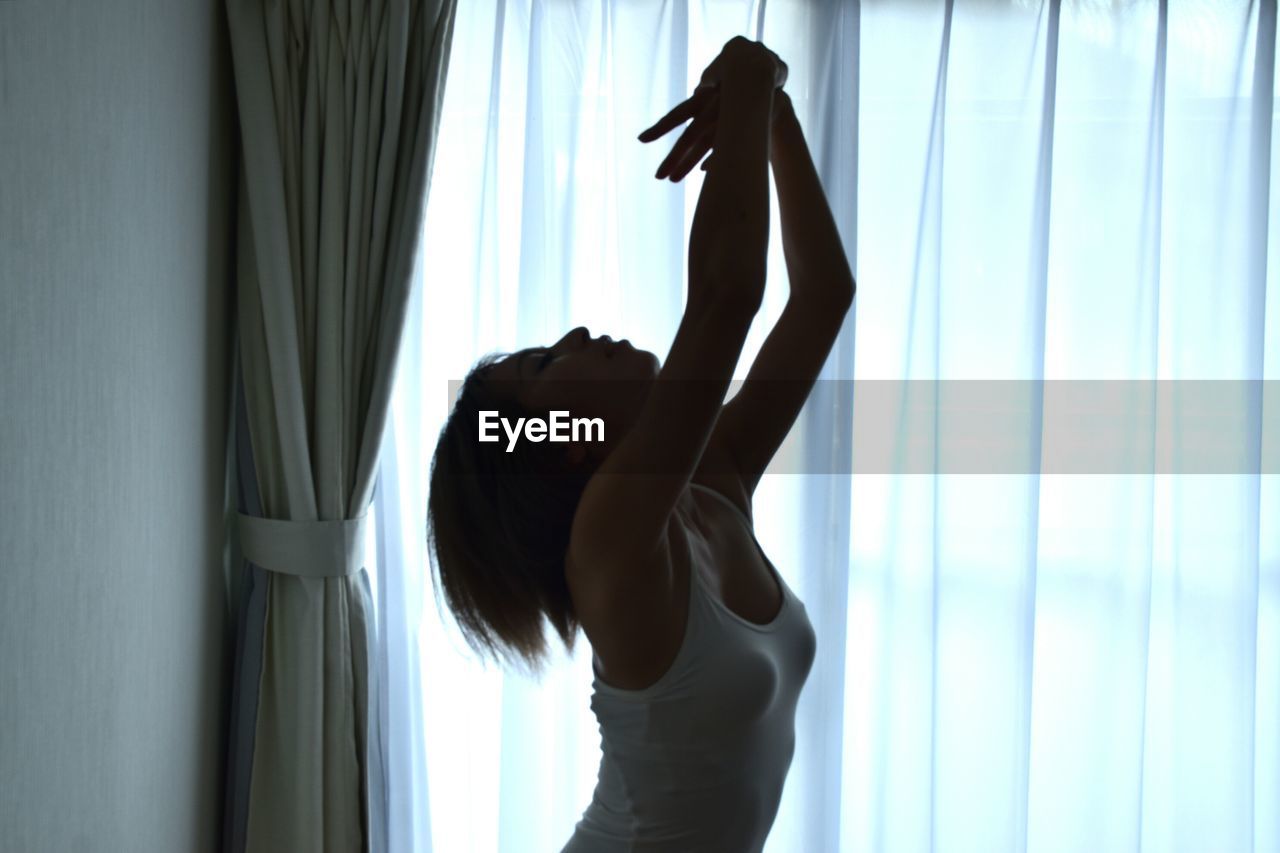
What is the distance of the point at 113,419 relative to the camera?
143cm

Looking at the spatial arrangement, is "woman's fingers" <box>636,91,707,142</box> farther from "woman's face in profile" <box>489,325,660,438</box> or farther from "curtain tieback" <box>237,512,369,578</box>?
"curtain tieback" <box>237,512,369,578</box>

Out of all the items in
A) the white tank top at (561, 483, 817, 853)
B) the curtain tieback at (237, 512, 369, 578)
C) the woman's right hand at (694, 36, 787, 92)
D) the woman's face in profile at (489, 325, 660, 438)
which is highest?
the woman's right hand at (694, 36, 787, 92)

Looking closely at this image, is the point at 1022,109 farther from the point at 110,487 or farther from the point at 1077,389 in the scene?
the point at 110,487

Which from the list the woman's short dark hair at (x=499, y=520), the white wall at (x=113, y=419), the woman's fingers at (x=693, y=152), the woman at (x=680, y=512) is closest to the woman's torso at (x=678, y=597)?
the woman at (x=680, y=512)

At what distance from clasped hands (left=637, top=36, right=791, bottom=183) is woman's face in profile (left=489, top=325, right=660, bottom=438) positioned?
0.21 m

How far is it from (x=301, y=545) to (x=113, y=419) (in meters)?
0.53

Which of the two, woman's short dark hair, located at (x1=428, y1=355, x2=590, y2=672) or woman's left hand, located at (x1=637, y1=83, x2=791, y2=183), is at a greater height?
woman's left hand, located at (x1=637, y1=83, x2=791, y2=183)

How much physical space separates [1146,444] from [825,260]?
119 centimetres

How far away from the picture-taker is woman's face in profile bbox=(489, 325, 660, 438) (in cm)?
124

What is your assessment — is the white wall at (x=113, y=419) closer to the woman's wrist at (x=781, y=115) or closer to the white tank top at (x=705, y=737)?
the white tank top at (x=705, y=737)

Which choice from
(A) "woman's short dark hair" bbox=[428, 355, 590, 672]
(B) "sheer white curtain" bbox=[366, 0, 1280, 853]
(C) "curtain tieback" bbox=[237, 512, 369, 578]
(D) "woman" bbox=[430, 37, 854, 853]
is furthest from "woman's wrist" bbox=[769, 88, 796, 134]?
(C) "curtain tieback" bbox=[237, 512, 369, 578]

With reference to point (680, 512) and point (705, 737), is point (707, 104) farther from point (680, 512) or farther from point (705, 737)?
point (705, 737)

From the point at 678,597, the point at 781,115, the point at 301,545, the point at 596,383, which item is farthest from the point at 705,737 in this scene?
the point at 301,545

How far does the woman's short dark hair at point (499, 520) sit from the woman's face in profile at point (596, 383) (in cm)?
2
